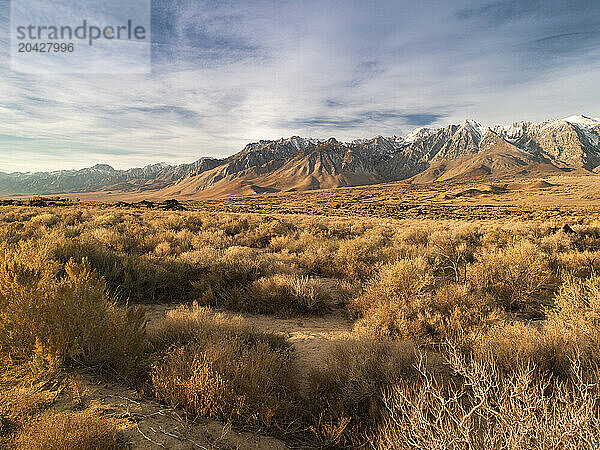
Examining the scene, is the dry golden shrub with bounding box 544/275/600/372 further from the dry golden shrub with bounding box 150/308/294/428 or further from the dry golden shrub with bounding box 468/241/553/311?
the dry golden shrub with bounding box 150/308/294/428

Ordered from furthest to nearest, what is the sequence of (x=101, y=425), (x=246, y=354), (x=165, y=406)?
(x=246, y=354) → (x=165, y=406) → (x=101, y=425)

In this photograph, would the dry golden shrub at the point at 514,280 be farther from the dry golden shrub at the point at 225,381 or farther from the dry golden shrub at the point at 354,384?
the dry golden shrub at the point at 225,381

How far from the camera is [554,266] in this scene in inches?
301

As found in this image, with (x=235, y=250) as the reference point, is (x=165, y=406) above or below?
below

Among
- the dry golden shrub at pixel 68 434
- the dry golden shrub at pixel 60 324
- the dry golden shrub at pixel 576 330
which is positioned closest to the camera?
the dry golden shrub at pixel 68 434

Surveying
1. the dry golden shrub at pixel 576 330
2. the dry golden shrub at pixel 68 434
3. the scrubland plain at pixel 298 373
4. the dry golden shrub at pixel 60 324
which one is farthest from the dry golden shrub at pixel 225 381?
the dry golden shrub at pixel 576 330

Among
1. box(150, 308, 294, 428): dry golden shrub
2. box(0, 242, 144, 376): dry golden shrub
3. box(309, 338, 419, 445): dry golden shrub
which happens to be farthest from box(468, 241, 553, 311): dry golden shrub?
box(0, 242, 144, 376): dry golden shrub

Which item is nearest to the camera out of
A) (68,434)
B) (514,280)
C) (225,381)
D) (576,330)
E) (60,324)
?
(68,434)

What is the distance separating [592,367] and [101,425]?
14.7ft

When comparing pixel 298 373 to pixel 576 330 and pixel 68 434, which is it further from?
pixel 576 330

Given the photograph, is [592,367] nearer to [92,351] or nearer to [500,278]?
[500,278]

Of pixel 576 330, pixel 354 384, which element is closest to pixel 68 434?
pixel 354 384

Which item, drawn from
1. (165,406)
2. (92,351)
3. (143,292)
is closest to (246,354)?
(165,406)

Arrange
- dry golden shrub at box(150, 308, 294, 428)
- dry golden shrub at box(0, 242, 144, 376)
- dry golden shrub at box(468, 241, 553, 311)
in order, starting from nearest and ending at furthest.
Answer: dry golden shrub at box(150, 308, 294, 428) < dry golden shrub at box(0, 242, 144, 376) < dry golden shrub at box(468, 241, 553, 311)
